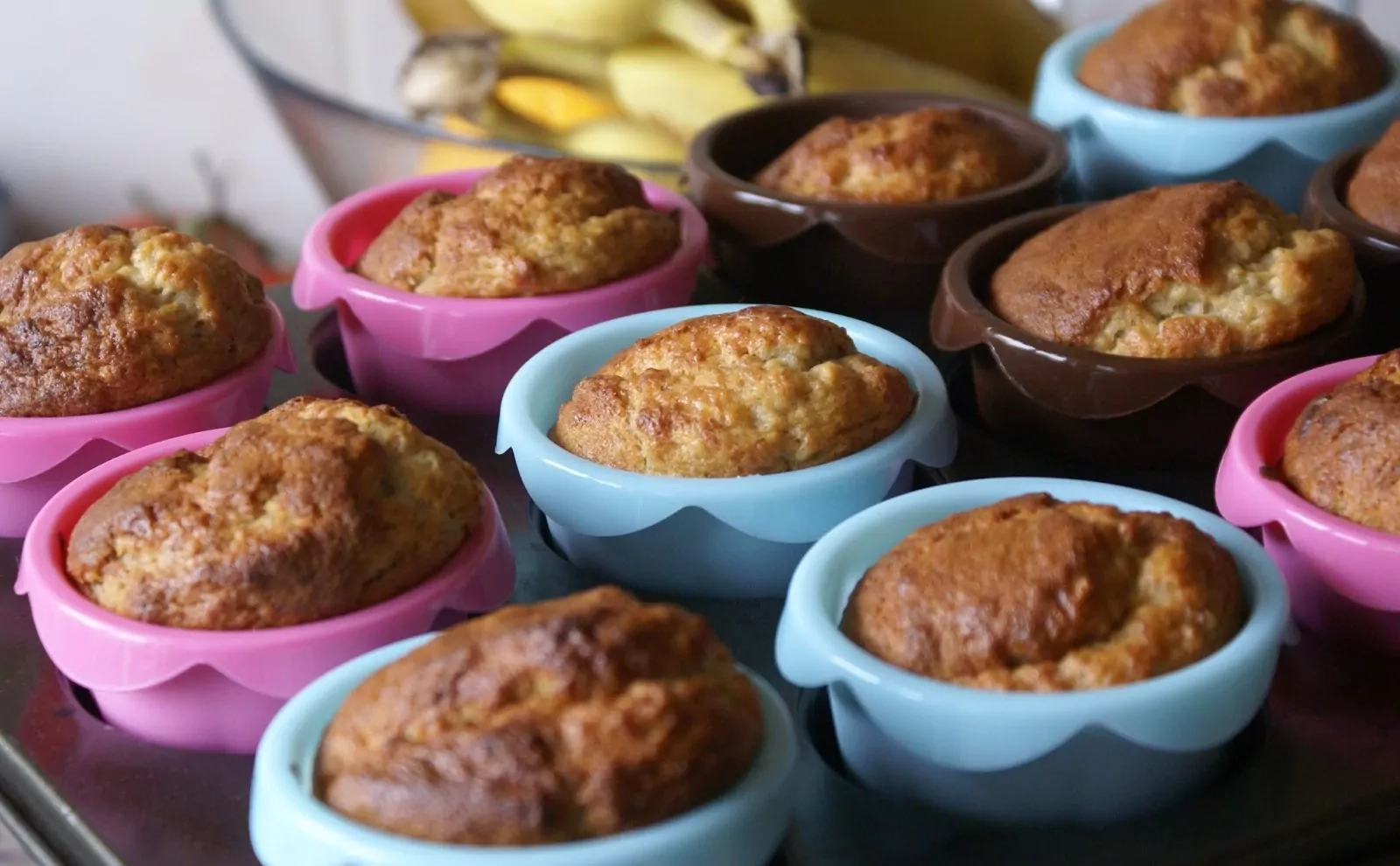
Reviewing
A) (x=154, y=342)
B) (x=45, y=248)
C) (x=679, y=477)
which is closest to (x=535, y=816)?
(x=679, y=477)

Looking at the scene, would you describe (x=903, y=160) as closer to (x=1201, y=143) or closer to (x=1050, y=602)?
(x=1201, y=143)

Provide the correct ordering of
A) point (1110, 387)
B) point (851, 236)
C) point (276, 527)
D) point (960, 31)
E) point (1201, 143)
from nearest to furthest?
point (276, 527) < point (1110, 387) < point (851, 236) < point (1201, 143) < point (960, 31)

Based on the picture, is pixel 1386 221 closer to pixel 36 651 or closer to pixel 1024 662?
pixel 1024 662

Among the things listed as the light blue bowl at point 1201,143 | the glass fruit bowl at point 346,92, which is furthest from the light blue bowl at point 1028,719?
the glass fruit bowl at point 346,92

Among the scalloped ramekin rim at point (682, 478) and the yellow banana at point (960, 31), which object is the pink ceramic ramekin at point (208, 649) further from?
the yellow banana at point (960, 31)

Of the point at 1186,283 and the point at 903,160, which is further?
the point at 903,160

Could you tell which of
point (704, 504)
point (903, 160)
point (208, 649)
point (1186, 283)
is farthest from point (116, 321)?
point (1186, 283)

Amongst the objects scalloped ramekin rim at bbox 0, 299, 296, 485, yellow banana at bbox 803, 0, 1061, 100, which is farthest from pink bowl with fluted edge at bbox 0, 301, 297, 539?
yellow banana at bbox 803, 0, 1061, 100
